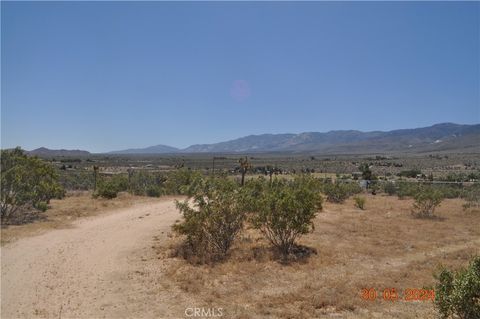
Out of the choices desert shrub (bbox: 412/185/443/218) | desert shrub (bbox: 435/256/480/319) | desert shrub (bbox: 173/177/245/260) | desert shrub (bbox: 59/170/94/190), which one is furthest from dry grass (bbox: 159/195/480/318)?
desert shrub (bbox: 59/170/94/190)

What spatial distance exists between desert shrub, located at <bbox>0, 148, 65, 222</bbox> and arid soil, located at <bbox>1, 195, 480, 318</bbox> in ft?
7.27

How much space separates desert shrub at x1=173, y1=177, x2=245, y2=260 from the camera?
12.2 m

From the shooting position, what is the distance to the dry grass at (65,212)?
14.2m

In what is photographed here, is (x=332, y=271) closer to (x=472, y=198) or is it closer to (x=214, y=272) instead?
(x=214, y=272)

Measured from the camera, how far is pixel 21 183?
53.8ft

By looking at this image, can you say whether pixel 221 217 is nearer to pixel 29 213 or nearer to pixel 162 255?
pixel 162 255

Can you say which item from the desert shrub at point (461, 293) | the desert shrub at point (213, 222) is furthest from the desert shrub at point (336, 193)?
the desert shrub at point (461, 293)

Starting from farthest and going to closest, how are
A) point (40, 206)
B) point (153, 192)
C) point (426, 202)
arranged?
point (153, 192), point (426, 202), point (40, 206)

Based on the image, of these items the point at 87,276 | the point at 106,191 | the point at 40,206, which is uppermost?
the point at 40,206

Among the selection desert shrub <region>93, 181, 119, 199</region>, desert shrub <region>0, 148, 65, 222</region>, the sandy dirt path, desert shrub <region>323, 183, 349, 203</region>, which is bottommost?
desert shrub <region>323, 183, 349, 203</region>

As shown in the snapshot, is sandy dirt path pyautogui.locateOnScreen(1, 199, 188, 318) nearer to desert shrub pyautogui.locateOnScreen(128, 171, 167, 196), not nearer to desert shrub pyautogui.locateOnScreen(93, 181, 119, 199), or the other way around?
desert shrub pyautogui.locateOnScreen(93, 181, 119, 199)

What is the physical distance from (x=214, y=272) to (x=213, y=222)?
210 cm

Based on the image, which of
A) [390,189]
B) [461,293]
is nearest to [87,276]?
[461,293]

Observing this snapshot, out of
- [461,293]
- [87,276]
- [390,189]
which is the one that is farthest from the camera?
[390,189]
